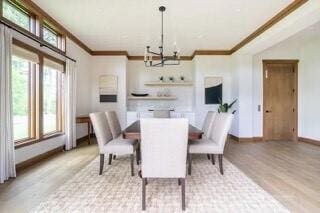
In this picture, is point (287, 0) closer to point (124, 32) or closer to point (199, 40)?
point (199, 40)

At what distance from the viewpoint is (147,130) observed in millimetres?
2271

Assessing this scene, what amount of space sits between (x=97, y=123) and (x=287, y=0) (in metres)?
3.57

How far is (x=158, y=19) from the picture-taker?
440 centimetres

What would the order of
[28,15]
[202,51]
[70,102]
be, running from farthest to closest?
1. [202,51]
2. [70,102]
3. [28,15]

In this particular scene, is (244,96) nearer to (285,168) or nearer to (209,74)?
(209,74)

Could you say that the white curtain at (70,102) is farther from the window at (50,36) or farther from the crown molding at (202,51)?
the crown molding at (202,51)

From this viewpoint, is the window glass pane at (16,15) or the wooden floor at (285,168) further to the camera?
the window glass pane at (16,15)

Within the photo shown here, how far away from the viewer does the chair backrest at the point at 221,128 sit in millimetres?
3348

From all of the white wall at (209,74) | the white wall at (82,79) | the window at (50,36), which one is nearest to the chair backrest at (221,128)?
the white wall at (209,74)

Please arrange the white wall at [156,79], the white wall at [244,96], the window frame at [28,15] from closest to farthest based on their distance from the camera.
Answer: the window frame at [28,15] → the white wall at [244,96] → the white wall at [156,79]

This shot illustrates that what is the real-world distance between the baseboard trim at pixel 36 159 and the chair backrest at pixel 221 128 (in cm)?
320

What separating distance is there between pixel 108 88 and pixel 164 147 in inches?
205

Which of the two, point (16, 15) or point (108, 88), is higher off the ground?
point (16, 15)

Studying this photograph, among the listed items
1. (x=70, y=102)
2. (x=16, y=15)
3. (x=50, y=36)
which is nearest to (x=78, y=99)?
(x=70, y=102)
